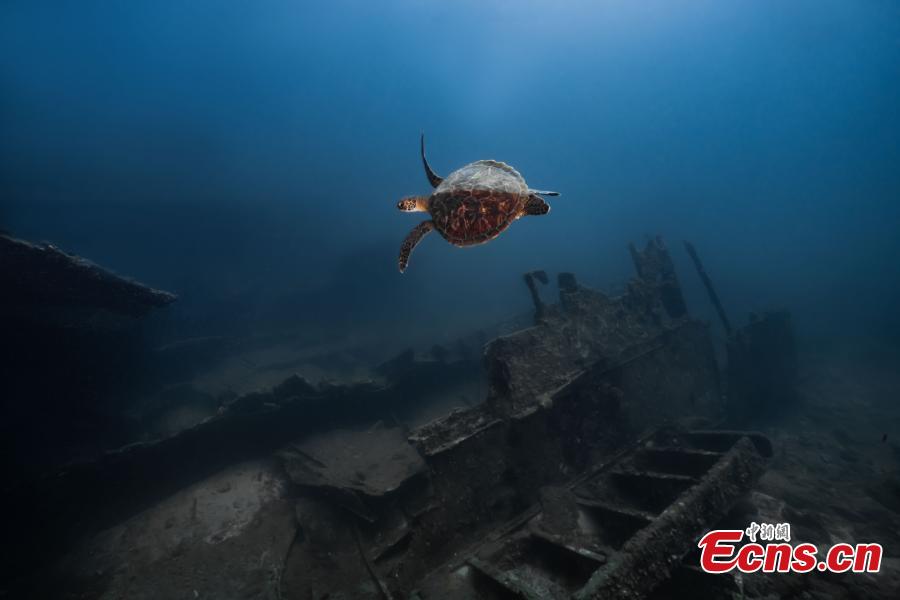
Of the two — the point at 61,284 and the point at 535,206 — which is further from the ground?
the point at 61,284

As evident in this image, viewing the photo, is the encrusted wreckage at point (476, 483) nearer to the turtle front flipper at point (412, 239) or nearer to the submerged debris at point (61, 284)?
the turtle front flipper at point (412, 239)

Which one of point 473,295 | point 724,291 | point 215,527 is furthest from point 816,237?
point 215,527

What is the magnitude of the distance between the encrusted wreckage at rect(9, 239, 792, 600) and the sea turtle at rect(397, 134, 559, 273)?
7.90 ft

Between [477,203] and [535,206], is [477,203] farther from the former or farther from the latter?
[535,206]

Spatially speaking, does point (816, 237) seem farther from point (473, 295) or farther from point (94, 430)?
point (94, 430)

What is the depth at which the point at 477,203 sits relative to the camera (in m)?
4.67

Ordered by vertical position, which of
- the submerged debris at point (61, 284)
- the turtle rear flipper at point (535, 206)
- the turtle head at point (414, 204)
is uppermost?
the submerged debris at point (61, 284)

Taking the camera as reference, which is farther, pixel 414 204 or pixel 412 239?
pixel 412 239

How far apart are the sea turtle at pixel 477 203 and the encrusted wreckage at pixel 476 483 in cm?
241

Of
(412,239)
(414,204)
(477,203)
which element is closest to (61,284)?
(412,239)

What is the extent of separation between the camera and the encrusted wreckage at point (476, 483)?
16.6ft

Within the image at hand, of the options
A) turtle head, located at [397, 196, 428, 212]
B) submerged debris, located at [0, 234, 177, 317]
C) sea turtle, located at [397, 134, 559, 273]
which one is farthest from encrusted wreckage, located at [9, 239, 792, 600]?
submerged debris, located at [0, 234, 177, 317]

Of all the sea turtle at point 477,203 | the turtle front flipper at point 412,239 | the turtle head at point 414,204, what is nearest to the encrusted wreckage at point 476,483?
the turtle front flipper at point 412,239

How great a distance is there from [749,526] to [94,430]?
1478 cm
